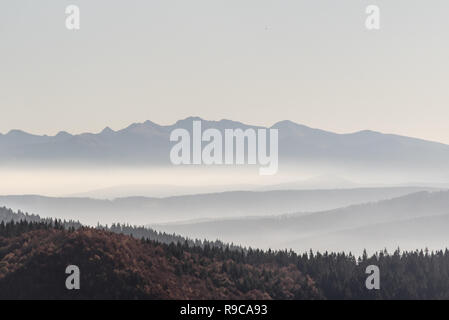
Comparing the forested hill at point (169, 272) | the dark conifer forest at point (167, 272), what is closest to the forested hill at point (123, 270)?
the dark conifer forest at point (167, 272)

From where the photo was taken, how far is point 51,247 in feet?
314

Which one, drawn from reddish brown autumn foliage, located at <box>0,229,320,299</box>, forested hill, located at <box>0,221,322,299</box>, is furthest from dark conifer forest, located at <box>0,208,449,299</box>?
reddish brown autumn foliage, located at <box>0,229,320,299</box>

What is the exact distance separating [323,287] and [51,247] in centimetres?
4805

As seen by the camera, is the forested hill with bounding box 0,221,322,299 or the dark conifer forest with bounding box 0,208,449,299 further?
the dark conifer forest with bounding box 0,208,449,299

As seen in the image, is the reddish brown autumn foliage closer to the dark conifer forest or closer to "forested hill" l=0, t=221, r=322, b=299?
"forested hill" l=0, t=221, r=322, b=299

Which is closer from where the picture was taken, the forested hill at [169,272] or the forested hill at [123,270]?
the forested hill at [123,270]

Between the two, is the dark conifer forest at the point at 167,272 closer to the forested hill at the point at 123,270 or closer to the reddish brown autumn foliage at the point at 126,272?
the forested hill at the point at 123,270

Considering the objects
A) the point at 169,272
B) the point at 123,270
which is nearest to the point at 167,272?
the point at 169,272

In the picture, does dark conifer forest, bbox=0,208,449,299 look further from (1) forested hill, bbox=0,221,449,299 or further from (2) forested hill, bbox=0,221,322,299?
(1) forested hill, bbox=0,221,449,299

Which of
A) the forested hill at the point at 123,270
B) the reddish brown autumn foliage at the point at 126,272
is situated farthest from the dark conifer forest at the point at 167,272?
the reddish brown autumn foliage at the point at 126,272

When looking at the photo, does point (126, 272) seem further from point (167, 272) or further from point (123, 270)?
point (167, 272)
